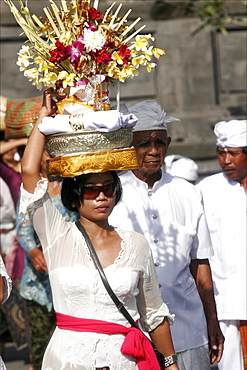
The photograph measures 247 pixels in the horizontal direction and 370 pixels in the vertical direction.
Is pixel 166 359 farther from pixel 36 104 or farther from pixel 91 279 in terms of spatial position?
pixel 36 104

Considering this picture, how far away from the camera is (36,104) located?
827 cm

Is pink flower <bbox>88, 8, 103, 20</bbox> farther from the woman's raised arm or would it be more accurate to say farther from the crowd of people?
the woman's raised arm

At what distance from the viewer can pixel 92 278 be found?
4387 mm

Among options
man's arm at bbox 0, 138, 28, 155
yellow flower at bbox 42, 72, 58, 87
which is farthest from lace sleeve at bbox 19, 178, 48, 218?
man's arm at bbox 0, 138, 28, 155

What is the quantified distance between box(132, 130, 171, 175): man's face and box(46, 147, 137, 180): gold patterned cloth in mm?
1206

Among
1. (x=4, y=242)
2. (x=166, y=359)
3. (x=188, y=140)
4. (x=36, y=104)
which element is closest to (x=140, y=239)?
(x=166, y=359)

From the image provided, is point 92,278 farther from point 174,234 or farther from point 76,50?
point 174,234

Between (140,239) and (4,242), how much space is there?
15.6ft

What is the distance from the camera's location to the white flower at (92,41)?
14.5 feet

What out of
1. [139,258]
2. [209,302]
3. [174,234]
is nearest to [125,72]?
[139,258]

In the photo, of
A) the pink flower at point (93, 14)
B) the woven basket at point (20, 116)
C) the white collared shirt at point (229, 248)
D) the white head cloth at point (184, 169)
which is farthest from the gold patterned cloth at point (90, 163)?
the white head cloth at point (184, 169)

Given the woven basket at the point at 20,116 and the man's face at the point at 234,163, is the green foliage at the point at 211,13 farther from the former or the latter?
the man's face at the point at 234,163

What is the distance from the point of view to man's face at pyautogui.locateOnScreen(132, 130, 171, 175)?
5691mm

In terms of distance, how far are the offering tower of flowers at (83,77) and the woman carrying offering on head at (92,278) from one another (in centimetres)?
11
